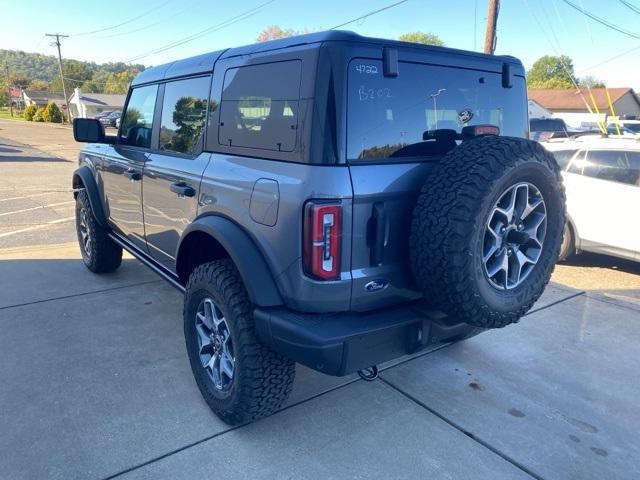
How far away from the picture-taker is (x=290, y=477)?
234 cm

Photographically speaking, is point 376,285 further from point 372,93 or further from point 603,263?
point 603,263

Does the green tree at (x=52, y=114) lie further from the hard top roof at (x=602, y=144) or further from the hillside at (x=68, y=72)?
the hard top roof at (x=602, y=144)

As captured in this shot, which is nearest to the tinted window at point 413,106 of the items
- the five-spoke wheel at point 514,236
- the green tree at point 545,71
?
the five-spoke wheel at point 514,236

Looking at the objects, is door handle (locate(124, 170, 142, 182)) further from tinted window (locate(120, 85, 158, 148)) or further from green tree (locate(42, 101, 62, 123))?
green tree (locate(42, 101, 62, 123))

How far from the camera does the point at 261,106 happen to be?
8.08 feet

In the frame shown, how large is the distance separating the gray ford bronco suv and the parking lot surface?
0.30 meters

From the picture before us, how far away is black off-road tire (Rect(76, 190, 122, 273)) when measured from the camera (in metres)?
4.84

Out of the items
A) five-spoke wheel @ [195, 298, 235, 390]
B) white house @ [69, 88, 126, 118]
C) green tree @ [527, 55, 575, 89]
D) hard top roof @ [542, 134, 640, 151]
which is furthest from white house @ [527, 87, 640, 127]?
white house @ [69, 88, 126, 118]

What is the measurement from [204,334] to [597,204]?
499cm

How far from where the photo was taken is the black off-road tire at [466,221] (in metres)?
2.08

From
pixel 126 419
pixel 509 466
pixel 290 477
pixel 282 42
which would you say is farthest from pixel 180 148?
pixel 509 466

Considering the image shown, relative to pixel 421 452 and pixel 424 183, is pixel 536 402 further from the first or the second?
pixel 424 183

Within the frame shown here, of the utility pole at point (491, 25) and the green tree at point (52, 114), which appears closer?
the utility pole at point (491, 25)

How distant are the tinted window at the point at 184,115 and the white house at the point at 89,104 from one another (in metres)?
63.4
